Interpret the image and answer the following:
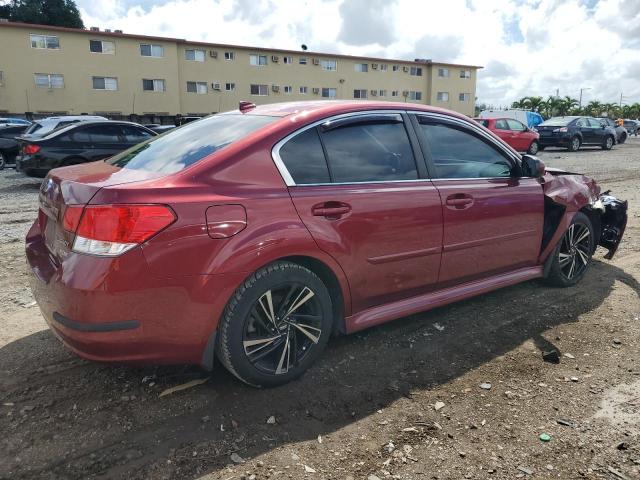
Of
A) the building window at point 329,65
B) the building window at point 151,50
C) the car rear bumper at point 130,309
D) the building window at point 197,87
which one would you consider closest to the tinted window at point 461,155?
the car rear bumper at point 130,309

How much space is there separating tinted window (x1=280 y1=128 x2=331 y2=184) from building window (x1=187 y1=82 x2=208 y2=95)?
38161 millimetres

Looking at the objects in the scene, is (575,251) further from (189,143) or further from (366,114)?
(189,143)

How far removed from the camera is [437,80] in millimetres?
49188

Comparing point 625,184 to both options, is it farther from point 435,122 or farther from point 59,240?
point 59,240

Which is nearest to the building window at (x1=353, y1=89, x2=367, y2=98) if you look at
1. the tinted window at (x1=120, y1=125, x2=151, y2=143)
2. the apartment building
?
the apartment building

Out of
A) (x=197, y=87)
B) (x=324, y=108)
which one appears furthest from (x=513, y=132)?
(x=197, y=87)

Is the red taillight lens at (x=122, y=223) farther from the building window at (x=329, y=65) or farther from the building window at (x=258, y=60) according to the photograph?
the building window at (x=329, y=65)

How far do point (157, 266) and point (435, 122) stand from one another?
→ 7.55 ft

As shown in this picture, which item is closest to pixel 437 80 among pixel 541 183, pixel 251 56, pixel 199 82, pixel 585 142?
pixel 251 56

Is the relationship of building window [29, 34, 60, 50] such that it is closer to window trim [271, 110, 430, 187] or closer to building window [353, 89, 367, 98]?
building window [353, 89, 367, 98]

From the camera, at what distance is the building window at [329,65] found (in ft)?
141

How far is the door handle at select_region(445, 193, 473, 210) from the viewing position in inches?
140

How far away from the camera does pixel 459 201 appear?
362cm

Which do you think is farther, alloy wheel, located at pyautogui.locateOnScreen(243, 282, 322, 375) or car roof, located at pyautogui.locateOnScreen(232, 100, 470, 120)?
car roof, located at pyautogui.locateOnScreen(232, 100, 470, 120)
